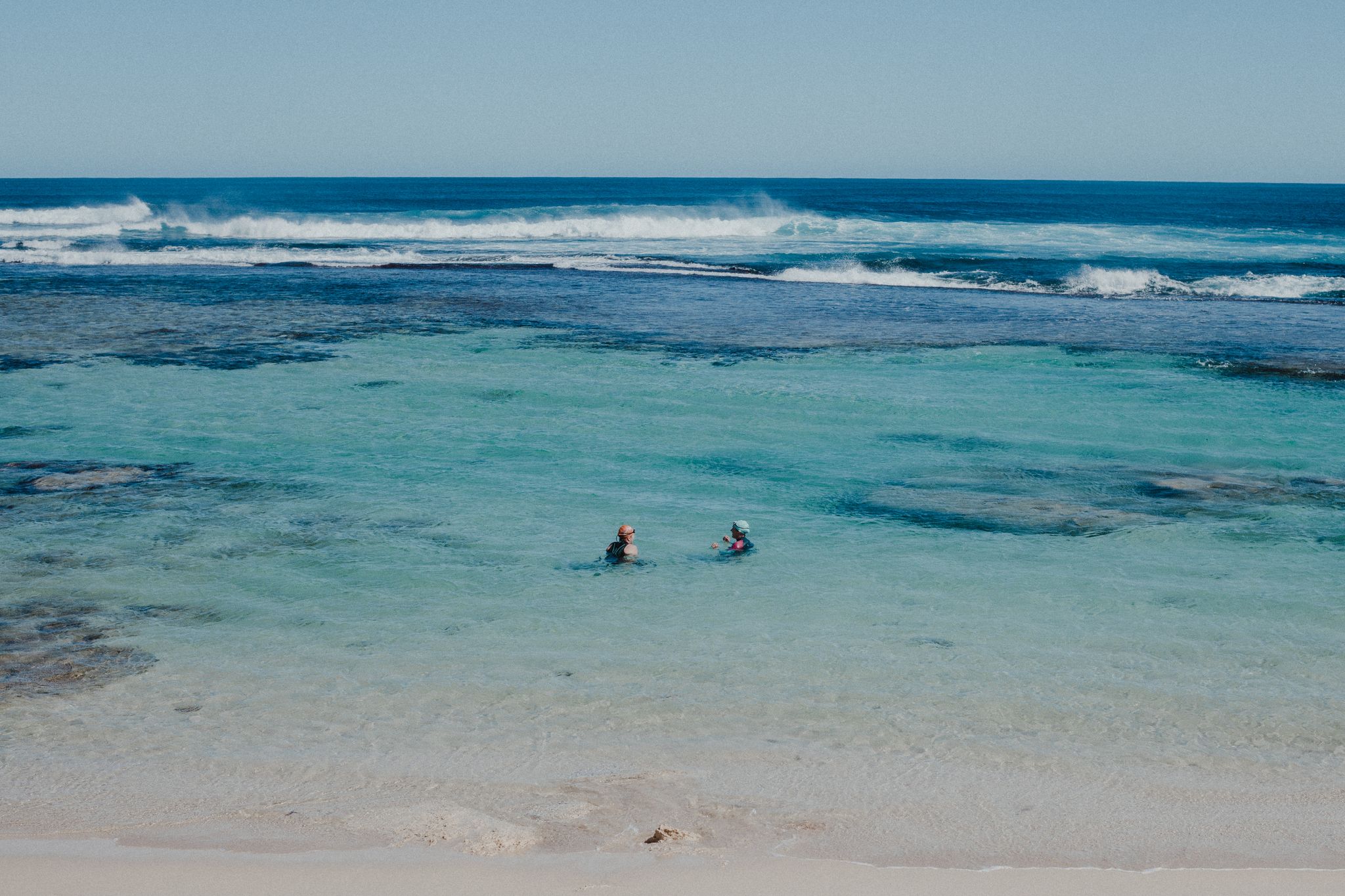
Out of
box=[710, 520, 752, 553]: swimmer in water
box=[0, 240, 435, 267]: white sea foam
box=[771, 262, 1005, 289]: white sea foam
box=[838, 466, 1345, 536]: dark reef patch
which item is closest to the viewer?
box=[710, 520, 752, 553]: swimmer in water

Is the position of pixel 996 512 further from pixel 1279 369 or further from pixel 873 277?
pixel 873 277

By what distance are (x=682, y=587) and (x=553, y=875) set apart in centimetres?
508

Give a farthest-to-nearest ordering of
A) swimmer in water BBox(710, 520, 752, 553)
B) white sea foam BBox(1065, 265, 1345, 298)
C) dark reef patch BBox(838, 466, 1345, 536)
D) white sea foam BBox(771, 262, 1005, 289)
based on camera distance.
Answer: white sea foam BBox(771, 262, 1005, 289) → white sea foam BBox(1065, 265, 1345, 298) → dark reef patch BBox(838, 466, 1345, 536) → swimmer in water BBox(710, 520, 752, 553)

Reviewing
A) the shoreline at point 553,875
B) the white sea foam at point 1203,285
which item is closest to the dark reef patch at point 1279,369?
the white sea foam at point 1203,285

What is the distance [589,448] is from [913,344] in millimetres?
12139

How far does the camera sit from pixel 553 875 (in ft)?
20.6

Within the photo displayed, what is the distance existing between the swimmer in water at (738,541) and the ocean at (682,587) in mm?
199

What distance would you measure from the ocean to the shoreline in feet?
0.67

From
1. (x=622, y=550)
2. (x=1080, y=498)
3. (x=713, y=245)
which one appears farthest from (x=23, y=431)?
(x=713, y=245)

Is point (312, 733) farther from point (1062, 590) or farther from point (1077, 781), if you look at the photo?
point (1062, 590)

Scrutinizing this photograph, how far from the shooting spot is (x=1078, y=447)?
55.7 feet

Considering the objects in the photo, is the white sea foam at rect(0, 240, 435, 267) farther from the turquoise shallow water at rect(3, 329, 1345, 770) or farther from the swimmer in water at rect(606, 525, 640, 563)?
the swimmer in water at rect(606, 525, 640, 563)

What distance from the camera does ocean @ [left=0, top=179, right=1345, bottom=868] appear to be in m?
7.26

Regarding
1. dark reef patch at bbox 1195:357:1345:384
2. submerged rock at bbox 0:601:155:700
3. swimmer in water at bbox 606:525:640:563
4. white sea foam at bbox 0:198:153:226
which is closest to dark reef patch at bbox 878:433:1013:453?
swimmer in water at bbox 606:525:640:563
